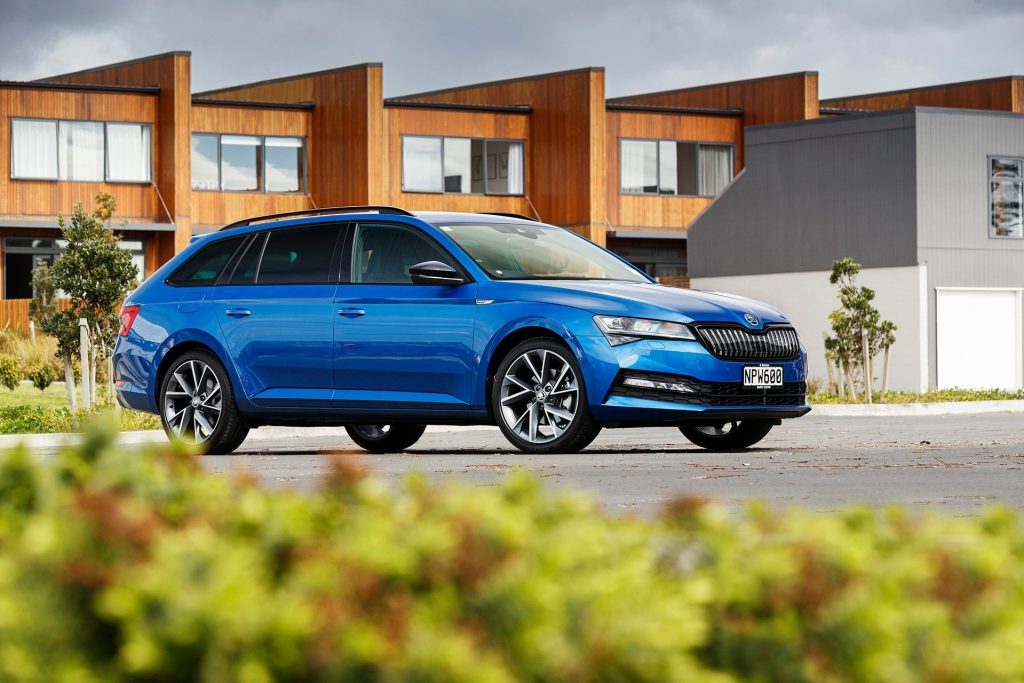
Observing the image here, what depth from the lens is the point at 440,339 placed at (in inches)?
464

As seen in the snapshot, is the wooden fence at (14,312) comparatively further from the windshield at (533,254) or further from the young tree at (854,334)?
the windshield at (533,254)

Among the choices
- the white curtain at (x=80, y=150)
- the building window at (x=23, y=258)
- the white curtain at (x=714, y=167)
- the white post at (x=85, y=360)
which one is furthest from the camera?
the white curtain at (x=714, y=167)

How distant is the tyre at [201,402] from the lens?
12.5m

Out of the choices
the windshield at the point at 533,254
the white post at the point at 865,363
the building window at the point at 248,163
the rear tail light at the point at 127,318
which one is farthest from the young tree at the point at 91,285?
the building window at the point at 248,163

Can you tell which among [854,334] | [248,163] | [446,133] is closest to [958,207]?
[854,334]

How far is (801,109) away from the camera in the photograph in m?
52.4

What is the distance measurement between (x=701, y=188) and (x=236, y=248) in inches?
1624

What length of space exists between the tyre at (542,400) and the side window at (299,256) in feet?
5.74

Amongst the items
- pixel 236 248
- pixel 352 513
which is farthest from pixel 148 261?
pixel 352 513

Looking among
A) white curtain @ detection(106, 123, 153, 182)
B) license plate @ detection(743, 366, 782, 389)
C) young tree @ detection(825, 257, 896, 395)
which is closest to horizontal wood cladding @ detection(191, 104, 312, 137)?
white curtain @ detection(106, 123, 153, 182)

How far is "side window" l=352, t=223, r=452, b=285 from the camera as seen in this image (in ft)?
40.2

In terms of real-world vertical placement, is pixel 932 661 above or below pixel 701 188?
below

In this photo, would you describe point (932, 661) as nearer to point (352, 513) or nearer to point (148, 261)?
point (352, 513)

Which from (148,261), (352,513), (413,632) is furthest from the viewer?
(148,261)
